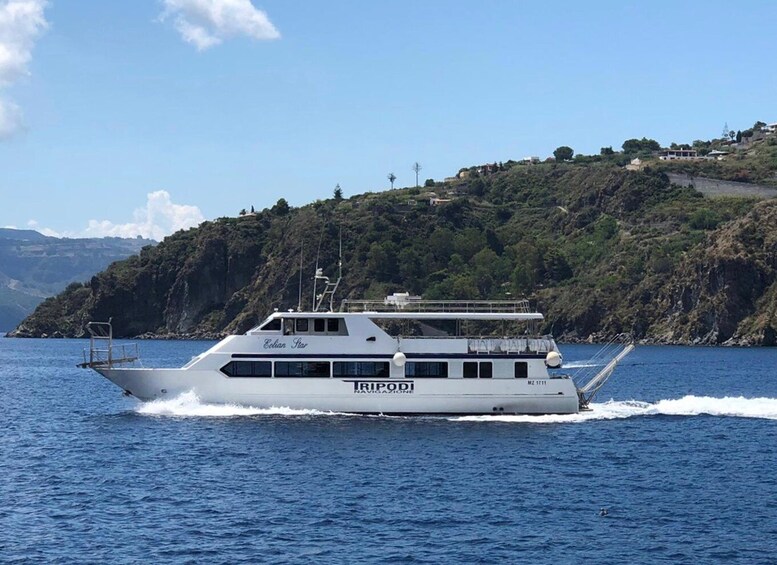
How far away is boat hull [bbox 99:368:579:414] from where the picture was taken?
47.2m

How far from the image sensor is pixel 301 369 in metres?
47.3

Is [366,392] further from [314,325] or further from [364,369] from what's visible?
[314,325]

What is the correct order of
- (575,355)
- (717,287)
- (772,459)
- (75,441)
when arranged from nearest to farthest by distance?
(772,459), (75,441), (575,355), (717,287)

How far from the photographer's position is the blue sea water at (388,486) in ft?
92.8

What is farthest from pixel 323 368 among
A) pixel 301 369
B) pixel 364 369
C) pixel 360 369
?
pixel 364 369

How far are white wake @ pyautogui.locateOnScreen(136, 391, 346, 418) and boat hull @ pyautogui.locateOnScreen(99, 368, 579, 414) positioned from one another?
219 millimetres

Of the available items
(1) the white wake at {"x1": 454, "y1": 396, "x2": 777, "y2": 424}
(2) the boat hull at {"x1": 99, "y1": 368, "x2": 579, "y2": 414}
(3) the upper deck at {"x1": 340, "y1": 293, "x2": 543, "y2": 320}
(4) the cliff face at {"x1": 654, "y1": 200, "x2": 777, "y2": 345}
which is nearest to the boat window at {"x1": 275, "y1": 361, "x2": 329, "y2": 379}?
(2) the boat hull at {"x1": 99, "y1": 368, "x2": 579, "y2": 414}

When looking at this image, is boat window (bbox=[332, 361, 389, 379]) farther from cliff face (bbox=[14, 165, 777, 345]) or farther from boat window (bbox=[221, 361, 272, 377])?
cliff face (bbox=[14, 165, 777, 345])

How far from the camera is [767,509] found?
32844mm

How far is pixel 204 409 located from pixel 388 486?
592 inches

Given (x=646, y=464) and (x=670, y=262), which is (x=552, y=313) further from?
(x=646, y=464)

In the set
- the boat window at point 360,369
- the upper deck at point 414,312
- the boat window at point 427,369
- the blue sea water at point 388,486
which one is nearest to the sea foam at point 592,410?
the blue sea water at point 388,486

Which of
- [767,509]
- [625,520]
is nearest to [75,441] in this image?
[625,520]

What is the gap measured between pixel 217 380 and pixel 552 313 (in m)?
128
